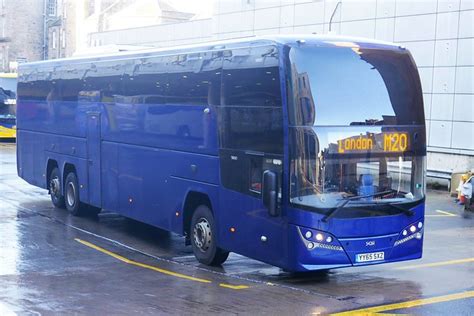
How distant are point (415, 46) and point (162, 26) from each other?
2360cm

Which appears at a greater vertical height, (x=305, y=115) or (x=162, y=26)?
(x=162, y=26)

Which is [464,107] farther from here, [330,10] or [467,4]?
[330,10]

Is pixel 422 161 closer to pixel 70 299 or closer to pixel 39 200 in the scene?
pixel 70 299

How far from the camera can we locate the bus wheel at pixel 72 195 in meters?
18.4

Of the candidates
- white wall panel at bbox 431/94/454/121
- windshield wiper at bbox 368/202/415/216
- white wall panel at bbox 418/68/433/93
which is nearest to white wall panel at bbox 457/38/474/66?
white wall panel at bbox 431/94/454/121

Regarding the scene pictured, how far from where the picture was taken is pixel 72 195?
18.7m

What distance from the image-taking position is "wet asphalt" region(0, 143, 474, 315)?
9.92 m

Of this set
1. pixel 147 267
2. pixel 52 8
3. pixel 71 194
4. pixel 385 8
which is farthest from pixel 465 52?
pixel 52 8

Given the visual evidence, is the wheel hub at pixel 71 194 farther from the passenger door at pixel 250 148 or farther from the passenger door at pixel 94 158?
the passenger door at pixel 250 148

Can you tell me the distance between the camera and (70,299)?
10.3 meters

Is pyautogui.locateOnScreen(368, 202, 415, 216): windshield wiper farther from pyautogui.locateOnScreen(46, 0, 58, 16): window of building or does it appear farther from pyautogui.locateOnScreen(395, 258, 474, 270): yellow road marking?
pyautogui.locateOnScreen(46, 0, 58, 16): window of building

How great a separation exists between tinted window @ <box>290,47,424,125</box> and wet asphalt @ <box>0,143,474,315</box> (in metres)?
2.52

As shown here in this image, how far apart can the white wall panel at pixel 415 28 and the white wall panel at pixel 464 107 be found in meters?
2.59

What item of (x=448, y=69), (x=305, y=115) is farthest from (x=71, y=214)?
(x=448, y=69)
